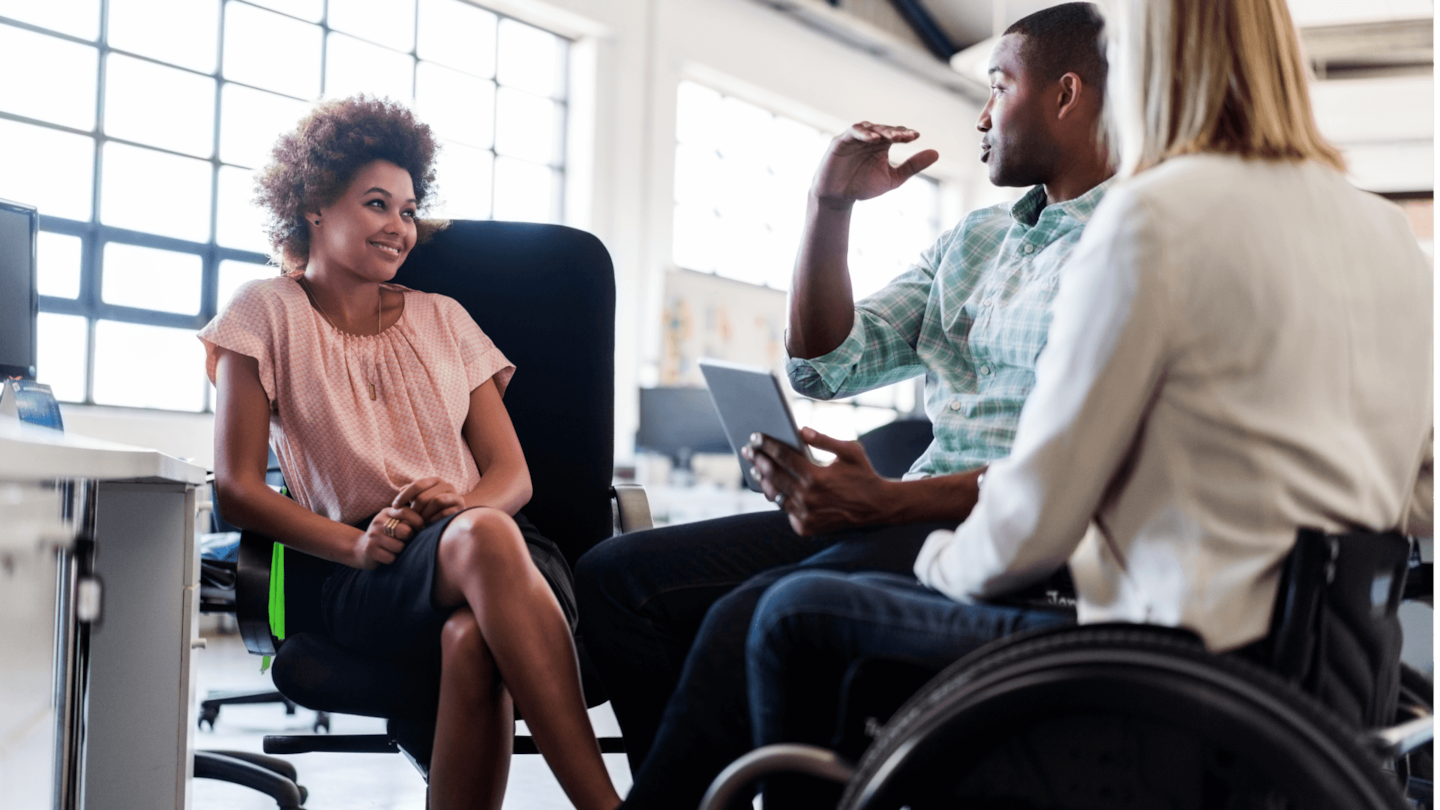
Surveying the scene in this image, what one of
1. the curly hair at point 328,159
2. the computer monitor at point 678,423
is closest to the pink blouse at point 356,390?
the curly hair at point 328,159

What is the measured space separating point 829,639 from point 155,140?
546 centimetres

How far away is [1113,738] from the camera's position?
0.85m

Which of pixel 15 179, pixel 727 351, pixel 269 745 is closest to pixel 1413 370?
pixel 269 745

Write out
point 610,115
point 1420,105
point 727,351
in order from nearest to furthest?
point 1420,105, point 610,115, point 727,351

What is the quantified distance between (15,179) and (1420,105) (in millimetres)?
7097

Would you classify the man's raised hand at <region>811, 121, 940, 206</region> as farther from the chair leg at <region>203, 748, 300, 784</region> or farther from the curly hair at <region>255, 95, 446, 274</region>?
the chair leg at <region>203, 748, 300, 784</region>

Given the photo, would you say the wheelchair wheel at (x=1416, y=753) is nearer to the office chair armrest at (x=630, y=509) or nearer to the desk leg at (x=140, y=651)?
the office chair armrest at (x=630, y=509)

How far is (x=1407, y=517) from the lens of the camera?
3.42ft

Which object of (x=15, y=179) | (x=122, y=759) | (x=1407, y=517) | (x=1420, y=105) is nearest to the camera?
(x=1407, y=517)

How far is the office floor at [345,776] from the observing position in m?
2.42

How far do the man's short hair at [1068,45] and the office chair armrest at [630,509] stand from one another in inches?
34.3

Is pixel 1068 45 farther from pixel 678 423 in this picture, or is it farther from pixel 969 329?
pixel 678 423

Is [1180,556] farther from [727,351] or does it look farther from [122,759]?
[727,351]

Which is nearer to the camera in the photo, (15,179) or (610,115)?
(15,179)
